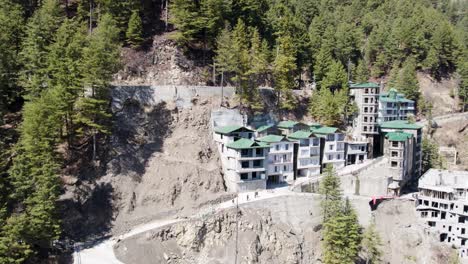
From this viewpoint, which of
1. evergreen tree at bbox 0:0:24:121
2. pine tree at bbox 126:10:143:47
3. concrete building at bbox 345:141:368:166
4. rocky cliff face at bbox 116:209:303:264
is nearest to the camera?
rocky cliff face at bbox 116:209:303:264

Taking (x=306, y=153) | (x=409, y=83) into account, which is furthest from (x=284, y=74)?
(x=409, y=83)

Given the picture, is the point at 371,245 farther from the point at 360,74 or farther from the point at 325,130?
the point at 360,74

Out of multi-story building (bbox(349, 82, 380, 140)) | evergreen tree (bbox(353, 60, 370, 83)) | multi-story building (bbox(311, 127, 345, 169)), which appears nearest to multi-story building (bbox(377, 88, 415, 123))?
evergreen tree (bbox(353, 60, 370, 83))

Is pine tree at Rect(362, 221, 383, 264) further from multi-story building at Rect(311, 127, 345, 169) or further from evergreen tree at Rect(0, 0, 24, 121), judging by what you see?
evergreen tree at Rect(0, 0, 24, 121)

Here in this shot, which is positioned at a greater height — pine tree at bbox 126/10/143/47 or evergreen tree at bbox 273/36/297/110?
pine tree at bbox 126/10/143/47

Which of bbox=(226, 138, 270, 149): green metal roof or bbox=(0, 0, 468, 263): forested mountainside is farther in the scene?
bbox=(226, 138, 270, 149): green metal roof

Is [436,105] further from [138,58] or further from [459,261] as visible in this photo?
[138,58]
